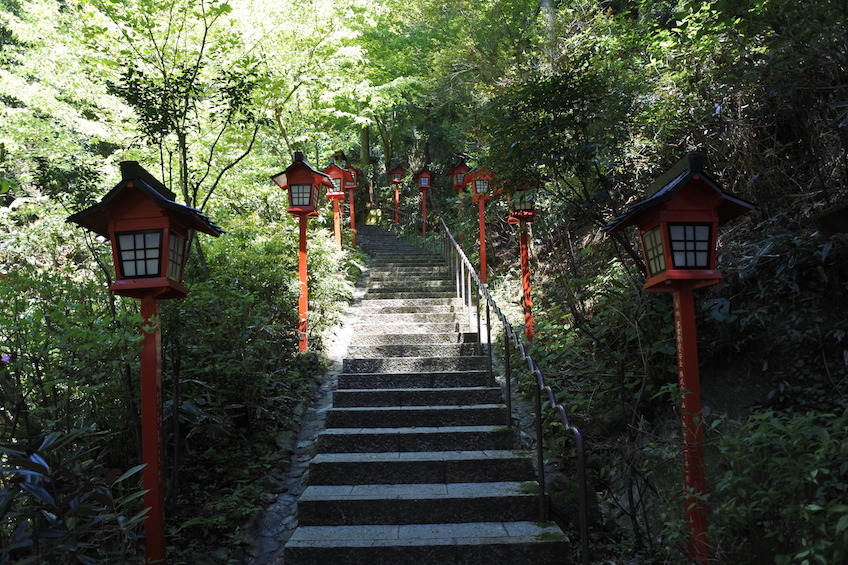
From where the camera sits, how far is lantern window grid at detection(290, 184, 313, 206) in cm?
763

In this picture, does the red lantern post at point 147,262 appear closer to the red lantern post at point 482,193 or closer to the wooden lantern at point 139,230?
the wooden lantern at point 139,230

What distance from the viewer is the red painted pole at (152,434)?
10.6ft

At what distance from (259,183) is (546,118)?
22.7 feet

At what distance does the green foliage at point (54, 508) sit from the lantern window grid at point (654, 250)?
3216 mm

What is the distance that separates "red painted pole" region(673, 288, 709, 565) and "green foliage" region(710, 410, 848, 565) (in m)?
0.16

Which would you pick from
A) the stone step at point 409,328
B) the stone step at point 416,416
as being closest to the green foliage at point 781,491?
the stone step at point 416,416

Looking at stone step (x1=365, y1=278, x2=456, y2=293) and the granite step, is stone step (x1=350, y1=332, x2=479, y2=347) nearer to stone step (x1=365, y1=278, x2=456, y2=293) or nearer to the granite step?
the granite step

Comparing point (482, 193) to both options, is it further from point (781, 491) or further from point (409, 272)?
point (781, 491)

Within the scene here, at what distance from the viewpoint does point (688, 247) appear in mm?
3264

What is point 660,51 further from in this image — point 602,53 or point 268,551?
point 268,551

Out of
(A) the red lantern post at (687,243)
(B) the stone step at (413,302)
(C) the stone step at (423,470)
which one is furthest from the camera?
(B) the stone step at (413,302)

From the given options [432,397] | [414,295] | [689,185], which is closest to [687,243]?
[689,185]

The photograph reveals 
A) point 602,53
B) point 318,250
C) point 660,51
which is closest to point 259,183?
point 318,250

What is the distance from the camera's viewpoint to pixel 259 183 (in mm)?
10680
